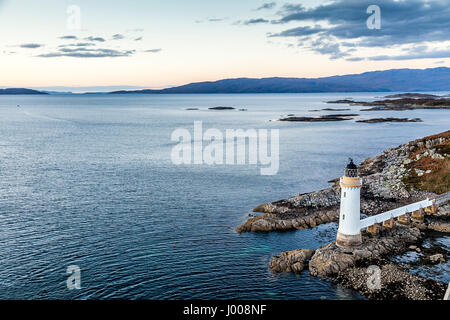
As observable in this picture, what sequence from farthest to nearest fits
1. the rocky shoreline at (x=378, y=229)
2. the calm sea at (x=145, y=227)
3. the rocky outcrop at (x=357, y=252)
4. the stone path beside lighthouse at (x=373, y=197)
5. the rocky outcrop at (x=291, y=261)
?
the stone path beside lighthouse at (x=373, y=197), the rocky outcrop at (x=291, y=261), the rocky outcrop at (x=357, y=252), the calm sea at (x=145, y=227), the rocky shoreline at (x=378, y=229)

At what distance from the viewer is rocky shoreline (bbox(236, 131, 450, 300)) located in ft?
76.4

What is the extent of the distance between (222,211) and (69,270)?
54.6 feet

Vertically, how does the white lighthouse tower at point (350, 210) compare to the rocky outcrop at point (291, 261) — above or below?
above

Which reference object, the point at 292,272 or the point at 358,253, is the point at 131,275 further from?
the point at 358,253

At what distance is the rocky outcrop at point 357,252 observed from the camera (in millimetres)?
25281

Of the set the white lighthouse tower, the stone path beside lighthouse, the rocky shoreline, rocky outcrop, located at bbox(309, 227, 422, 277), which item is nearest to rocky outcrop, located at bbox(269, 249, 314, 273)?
the rocky shoreline

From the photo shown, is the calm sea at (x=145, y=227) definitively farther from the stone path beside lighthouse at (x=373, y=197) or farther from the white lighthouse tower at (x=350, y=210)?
the white lighthouse tower at (x=350, y=210)

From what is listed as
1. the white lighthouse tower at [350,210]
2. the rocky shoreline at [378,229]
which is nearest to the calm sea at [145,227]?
the rocky shoreline at [378,229]

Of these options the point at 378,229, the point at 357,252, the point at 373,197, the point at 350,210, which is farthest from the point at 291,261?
the point at 373,197

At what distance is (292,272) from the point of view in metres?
25.6

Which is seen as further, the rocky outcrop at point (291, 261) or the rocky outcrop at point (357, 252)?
the rocky outcrop at point (291, 261)

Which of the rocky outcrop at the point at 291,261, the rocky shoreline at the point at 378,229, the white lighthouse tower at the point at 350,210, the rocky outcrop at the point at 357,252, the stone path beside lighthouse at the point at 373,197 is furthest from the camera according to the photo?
the stone path beside lighthouse at the point at 373,197

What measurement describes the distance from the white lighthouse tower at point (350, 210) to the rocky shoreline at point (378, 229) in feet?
2.48
